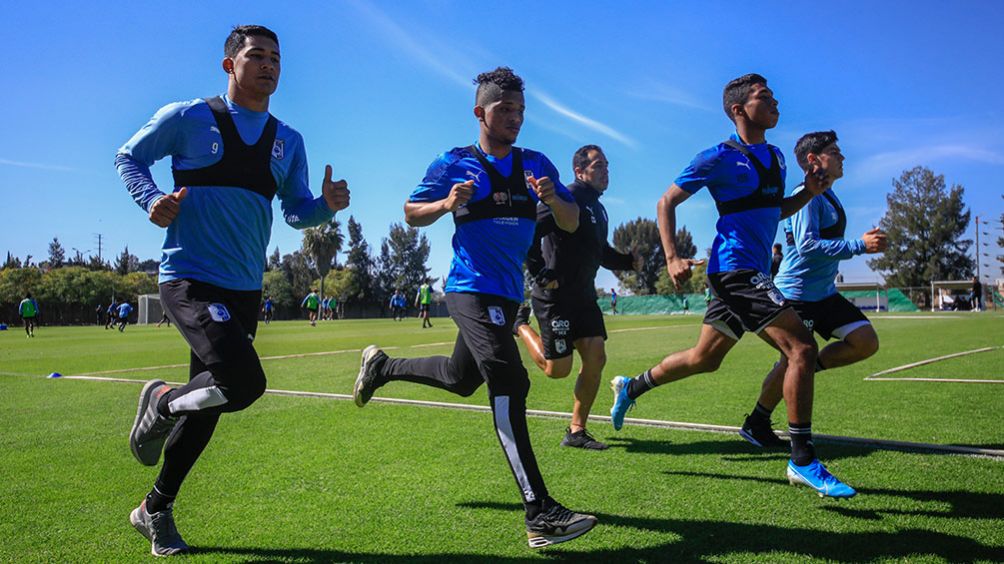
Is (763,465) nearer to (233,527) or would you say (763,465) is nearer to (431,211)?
(431,211)

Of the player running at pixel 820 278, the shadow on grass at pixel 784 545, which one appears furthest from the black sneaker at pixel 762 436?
the shadow on grass at pixel 784 545

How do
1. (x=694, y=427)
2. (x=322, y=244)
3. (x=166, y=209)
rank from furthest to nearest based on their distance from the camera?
(x=322, y=244) < (x=694, y=427) < (x=166, y=209)

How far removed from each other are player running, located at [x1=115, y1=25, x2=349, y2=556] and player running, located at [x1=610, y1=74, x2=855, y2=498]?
8.40 ft

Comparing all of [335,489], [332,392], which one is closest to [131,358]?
[332,392]

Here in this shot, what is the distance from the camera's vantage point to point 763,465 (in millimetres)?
4758

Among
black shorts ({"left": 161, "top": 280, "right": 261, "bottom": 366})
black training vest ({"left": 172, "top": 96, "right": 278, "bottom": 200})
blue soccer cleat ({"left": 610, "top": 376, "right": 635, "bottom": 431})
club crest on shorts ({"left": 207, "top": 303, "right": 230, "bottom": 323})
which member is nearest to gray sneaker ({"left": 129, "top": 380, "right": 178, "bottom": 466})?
black shorts ({"left": 161, "top": 280, "right": 261, "bottom": 366})

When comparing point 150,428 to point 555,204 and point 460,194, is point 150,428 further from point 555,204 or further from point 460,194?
point 555,204

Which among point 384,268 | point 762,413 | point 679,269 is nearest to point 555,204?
point 679,269

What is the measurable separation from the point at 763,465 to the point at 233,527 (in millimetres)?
3403

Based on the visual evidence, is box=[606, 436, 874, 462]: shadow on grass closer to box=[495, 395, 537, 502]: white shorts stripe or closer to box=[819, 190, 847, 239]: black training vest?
box=[819, 190, 847, 239]: black training vest

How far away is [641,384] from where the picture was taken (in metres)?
5.73

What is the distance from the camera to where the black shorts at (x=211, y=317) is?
10.7 feet

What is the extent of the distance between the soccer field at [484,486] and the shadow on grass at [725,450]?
Result: 31 mm

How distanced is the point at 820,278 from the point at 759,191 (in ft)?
4.54
